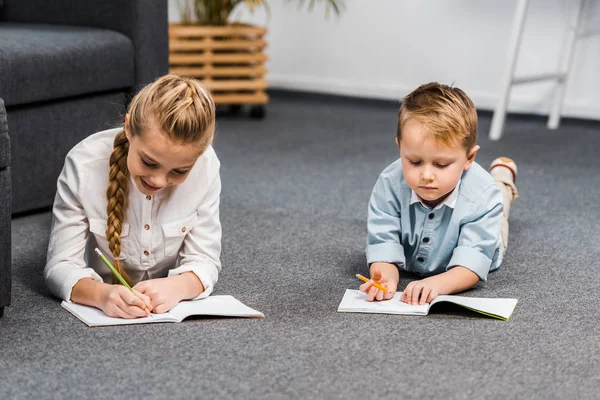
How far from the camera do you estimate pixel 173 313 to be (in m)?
1.35

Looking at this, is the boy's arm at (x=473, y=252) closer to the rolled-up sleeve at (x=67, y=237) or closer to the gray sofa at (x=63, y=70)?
the rolled-up sleeve at (x=67, y=237)

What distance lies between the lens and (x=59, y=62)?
1934mm

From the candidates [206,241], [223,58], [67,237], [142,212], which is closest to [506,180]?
[206,241]

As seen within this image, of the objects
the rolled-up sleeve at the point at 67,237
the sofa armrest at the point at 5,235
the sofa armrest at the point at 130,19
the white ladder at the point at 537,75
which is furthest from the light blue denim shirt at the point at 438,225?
the white ladder at the point at 537,75

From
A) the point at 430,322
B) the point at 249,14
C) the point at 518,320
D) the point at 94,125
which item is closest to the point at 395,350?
the point at 430,322

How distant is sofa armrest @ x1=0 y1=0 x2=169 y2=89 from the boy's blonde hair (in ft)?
2.99

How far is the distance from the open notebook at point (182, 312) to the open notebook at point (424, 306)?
0.16m

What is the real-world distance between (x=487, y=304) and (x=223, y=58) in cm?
196

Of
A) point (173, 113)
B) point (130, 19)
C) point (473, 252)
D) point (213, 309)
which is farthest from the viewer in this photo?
point (130, 19)

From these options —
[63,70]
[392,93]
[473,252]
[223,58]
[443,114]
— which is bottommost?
[392,93]

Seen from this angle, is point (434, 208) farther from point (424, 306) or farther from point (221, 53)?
point (221, 53)

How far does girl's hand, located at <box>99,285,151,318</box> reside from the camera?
1.32 m

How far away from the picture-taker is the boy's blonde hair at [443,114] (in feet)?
4.63

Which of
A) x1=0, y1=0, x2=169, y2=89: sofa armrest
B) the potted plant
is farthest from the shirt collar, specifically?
the potted plant
